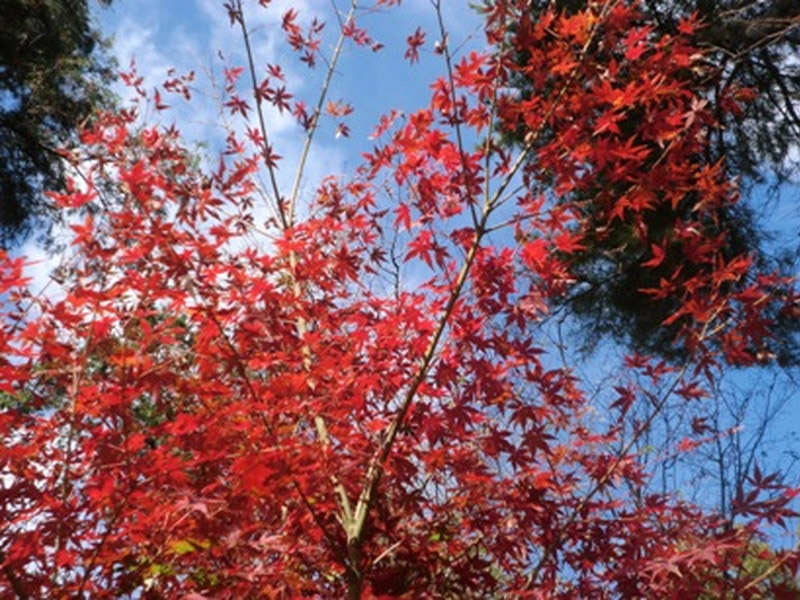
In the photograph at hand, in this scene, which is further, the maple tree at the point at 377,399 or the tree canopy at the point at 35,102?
the tree canopy at the point at 35,102

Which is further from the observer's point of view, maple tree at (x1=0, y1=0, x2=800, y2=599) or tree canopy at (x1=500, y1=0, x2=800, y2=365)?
tree canopy at (x1=500, y1=0, x2=800, y2=365)

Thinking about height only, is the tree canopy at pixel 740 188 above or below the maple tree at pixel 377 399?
above

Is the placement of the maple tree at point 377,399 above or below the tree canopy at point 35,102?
below

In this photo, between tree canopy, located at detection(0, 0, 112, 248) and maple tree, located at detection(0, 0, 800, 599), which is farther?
tree canopy, located at detection(0, 0, 112, 248)

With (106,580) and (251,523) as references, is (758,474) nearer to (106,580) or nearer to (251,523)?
(251,523)

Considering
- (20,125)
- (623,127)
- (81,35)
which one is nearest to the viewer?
(623,127)

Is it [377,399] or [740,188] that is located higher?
[740,188]

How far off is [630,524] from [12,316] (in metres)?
2.00

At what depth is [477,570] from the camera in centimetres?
279

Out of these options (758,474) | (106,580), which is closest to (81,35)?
(106,580)

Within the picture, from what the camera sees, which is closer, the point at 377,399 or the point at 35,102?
the point at 377,399

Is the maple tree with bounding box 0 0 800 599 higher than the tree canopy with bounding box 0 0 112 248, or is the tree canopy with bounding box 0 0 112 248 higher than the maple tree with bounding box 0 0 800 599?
the tree canopy with bounding box 0 0 112 248

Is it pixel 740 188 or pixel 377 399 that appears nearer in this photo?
pixel 377 399

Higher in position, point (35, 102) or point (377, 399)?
point (35, 102)
